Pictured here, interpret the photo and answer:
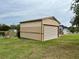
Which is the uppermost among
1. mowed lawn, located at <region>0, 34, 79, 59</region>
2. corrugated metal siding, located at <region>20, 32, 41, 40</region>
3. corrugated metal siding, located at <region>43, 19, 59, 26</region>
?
corrugated metal siding, located at <region>43, 19, 59, 26</region>

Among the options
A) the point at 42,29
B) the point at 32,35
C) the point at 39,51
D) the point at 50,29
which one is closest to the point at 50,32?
the point at 50,29

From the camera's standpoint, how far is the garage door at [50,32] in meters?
35.4

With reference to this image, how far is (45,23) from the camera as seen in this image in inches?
1396

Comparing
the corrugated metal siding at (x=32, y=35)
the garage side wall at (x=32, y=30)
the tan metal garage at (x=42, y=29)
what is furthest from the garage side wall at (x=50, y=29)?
the corrugated metal siding at (x=32, y=35)

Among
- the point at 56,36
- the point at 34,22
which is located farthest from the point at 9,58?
the point at 56,36

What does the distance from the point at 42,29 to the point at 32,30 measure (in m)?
3.72

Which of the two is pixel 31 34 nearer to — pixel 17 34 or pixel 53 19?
pixel 53 19

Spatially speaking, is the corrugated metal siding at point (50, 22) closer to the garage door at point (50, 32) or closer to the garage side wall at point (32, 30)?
the garage door at point (50, 32)

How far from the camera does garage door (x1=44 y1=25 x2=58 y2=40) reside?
35.4 m

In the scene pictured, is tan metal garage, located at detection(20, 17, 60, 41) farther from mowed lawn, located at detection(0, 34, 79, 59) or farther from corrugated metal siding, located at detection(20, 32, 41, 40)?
mowed lawn, located at detection(0, 34, 79, 59)

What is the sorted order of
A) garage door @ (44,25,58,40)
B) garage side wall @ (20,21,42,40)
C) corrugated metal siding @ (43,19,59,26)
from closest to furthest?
1. garage side wall @ (20,21,42,40)
2. garage door @ (44,25,58,40)
3. corrugated metal siding @ (43,19,59,26)

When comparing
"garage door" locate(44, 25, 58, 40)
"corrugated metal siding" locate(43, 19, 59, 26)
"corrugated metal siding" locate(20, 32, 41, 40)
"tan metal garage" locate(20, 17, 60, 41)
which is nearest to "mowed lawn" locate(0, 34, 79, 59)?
"tan metal garage" locate(20, 17, 60, 41)

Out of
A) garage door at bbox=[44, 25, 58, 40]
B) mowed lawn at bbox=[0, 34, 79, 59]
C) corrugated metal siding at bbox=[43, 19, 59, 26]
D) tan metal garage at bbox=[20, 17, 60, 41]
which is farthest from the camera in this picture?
corrugated metal siding at bbox=[43, 19, 59, 26]

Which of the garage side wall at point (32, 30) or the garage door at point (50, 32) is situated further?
the garage door at point (50, 32)
